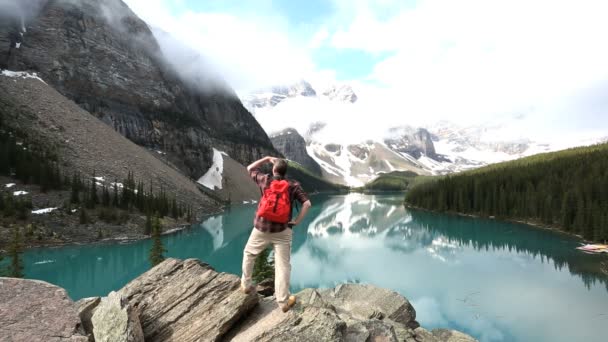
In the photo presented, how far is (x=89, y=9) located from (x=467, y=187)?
175893 millimetres

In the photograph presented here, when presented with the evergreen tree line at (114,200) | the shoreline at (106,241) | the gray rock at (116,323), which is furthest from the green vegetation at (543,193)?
the evergreen tree line at (114,200)

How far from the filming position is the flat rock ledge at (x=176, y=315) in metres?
7.46

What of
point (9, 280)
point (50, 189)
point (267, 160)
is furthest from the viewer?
point (50, 189)

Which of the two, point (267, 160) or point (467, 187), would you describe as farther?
point (467, 187)

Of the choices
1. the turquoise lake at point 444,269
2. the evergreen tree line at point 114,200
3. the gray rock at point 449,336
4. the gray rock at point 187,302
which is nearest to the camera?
the gray rock at point 187,302

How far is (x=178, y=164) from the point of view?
161 m

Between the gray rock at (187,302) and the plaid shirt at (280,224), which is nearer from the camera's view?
the plaid shirt at (280,224)

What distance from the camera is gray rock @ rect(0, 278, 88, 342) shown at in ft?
23.1

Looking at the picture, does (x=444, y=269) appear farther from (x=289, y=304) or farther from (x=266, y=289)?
(x=289, y=304)

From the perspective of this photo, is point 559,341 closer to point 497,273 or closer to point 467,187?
point 497,273

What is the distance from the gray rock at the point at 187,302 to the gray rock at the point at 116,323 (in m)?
1.00

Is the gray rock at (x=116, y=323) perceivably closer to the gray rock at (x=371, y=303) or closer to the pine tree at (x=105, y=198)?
the gray rock at (x=371, y=303)

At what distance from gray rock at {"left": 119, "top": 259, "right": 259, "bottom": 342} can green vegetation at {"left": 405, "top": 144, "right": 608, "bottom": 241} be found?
82630mm

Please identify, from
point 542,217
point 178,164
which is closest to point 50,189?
point 178,164
